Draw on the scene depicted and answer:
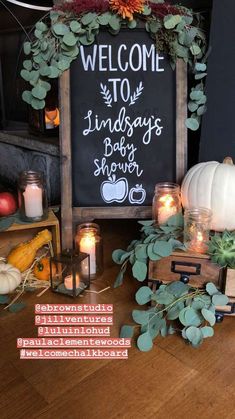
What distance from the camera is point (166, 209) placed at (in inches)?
47.3

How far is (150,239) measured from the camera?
1.07 metres

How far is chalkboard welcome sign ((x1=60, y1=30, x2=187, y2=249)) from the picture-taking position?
4.02ft

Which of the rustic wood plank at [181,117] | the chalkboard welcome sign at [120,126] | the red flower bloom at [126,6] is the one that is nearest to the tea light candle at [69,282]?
the chalkboard welcome sign at [120,126]

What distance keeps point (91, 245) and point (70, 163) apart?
0.29 m

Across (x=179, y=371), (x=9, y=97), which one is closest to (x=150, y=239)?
(x=179, y=371)

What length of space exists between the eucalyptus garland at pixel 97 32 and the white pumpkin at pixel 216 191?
0.28m

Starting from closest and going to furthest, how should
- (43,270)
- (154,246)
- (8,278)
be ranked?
(154,246) < (8,278) < (43,270)

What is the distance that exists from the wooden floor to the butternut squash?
0.27 metres

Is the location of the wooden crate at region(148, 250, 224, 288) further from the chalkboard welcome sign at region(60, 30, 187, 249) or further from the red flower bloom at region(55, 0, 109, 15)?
the red flower bloom at region(55, 0, 109, 15)

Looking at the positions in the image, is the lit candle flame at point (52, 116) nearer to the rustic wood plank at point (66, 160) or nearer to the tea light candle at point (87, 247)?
the rustic wood plank at point (66, 160)

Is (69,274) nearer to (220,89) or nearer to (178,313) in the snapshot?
(178,313)

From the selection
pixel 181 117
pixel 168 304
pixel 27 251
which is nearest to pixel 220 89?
pixel 181 117
